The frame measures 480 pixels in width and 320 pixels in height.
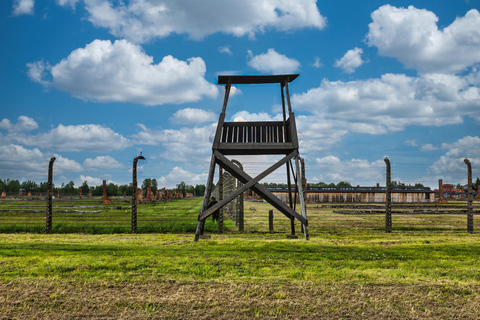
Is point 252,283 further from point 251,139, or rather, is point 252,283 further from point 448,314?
point 251,139

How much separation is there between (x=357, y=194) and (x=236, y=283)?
302 feet

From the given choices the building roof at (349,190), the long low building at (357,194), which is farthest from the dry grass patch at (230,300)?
the building roof at (349,190)

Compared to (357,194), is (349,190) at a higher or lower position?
higher

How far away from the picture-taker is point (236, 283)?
722cm

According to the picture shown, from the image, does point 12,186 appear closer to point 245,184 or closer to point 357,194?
point 357,194

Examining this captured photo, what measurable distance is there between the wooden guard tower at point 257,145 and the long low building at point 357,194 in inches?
2948

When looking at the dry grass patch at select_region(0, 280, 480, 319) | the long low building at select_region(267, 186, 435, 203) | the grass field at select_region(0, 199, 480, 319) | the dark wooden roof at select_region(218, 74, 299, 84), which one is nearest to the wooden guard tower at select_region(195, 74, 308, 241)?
the dark wooden roof at select_region(218, 74, 299, 84)

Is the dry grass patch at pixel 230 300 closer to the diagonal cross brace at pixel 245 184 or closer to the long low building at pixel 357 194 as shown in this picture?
the diagonal cross brace at pixel 245 184

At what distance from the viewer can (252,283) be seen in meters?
7.22

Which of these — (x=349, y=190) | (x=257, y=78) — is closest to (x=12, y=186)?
(x=349, y=190)

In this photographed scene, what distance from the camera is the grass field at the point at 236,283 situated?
5992 millimetres

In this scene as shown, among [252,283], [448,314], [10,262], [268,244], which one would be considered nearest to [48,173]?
[10,262]

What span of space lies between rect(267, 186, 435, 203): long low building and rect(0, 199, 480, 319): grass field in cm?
7901

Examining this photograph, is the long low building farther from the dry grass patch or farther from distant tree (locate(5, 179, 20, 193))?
distant tree (locate(5, 179, 20, 193))
